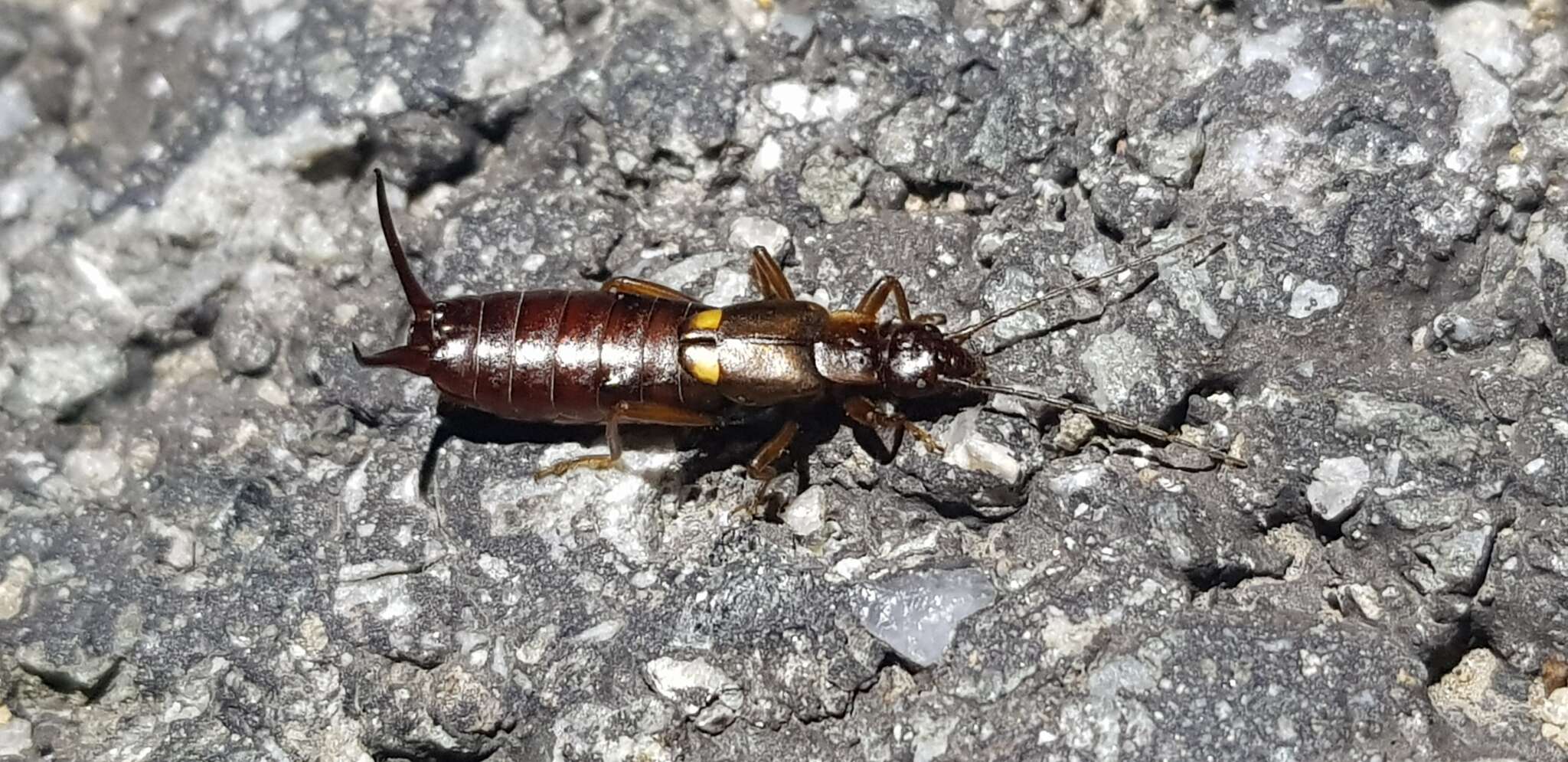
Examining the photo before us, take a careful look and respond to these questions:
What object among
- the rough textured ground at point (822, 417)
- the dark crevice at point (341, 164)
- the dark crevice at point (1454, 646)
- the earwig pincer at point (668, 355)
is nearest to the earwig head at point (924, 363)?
the earwig pincer at point (668, 355)

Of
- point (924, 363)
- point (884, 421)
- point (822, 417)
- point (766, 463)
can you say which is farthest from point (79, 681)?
point (924, 363)

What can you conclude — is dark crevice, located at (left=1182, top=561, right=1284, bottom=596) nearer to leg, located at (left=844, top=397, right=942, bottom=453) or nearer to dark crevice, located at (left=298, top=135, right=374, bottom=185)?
leg, located at (left=844, top=397, right=942, bottom=453)

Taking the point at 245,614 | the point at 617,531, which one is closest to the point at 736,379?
the point at 617,531

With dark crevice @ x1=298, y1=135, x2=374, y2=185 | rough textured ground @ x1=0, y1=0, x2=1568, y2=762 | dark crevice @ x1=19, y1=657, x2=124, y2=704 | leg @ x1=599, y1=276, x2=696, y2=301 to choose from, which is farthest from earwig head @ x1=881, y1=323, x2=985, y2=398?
dark crevice @ x1=19, y1=657, x2=124, y2=704

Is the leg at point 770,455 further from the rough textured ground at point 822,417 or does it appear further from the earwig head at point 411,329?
the earwig head at point 411,329

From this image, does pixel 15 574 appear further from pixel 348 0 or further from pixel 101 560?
pixel 348 0

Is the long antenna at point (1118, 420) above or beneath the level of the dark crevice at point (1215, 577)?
above

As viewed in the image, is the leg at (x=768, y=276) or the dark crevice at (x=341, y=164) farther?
the dark crevice at (x=341, y=164)

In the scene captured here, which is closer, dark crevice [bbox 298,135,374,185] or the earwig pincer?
the earwig pincer
